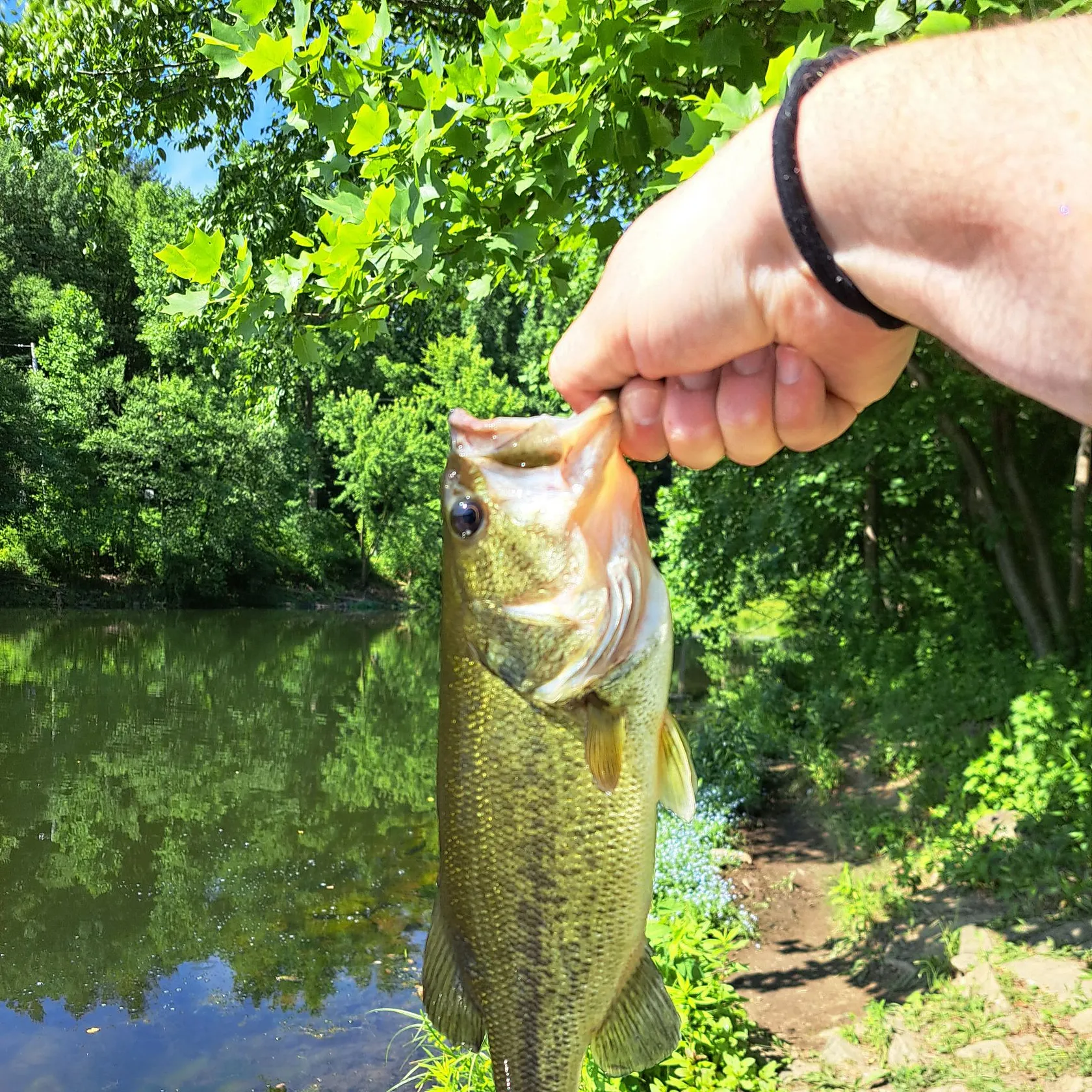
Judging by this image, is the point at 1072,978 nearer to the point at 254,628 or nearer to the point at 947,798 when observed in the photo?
the point at 947,798

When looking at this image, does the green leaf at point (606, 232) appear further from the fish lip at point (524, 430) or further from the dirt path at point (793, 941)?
the dirt path at point (793, 941)

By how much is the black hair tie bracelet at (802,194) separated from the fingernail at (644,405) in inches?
17.3

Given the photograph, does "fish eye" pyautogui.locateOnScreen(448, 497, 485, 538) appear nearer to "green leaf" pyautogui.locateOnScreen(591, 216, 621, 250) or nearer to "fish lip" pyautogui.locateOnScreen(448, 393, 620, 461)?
"fish lip" pyautogui.locateOnScreen(448, 393, 620, 461)

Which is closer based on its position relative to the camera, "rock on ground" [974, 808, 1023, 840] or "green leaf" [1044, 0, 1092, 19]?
"green leaf" [1044, 0, 1092, 19]

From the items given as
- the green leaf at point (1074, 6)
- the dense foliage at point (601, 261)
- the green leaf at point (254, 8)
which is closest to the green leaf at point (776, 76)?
the dense foliage at point (601, 261)

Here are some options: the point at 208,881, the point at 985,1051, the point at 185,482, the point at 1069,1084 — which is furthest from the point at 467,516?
the point at 185,482

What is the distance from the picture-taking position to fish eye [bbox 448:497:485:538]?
1.76 meters

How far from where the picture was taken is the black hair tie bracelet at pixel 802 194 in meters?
1.12

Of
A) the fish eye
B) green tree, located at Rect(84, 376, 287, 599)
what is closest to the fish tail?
the fish eye

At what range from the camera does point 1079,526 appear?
301 inches

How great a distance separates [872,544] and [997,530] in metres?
3.04

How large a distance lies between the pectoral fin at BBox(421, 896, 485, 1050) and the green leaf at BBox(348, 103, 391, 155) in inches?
77.2

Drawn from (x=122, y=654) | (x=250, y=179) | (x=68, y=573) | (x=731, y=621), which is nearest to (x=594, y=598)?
(x=250, y=179)

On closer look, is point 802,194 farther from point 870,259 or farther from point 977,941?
point 977,941
